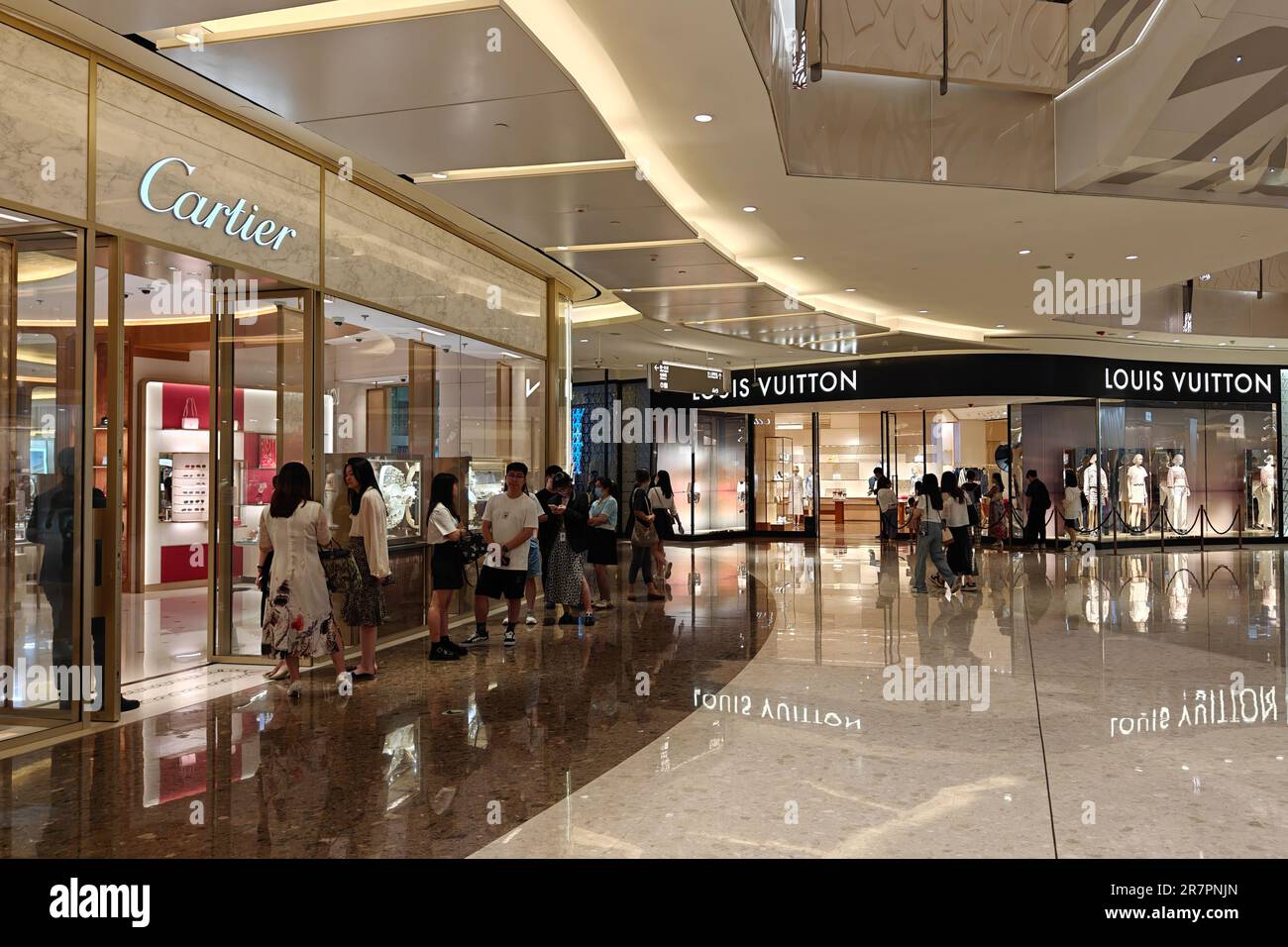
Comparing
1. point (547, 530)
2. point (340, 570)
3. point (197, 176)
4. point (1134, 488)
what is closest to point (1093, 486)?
point (1134, 488)

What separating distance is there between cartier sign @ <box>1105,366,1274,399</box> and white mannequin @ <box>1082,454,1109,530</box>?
5.29ft

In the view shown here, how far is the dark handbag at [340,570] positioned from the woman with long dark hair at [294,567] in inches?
9.4

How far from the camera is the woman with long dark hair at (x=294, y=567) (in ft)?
20.7

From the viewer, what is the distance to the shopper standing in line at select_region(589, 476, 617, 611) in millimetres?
10367

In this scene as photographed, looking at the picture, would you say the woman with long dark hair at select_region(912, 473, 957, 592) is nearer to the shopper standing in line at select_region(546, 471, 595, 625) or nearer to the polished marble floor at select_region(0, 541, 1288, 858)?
the polished marble floor at select_region(0, 541, 1288, 858)

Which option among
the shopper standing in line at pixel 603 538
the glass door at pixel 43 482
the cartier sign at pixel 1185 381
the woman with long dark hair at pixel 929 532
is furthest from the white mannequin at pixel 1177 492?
the glass door at pixel 43 482

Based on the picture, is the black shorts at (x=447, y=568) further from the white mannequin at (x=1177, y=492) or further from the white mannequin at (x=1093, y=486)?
the white mannequin at (x=1177, y=492)

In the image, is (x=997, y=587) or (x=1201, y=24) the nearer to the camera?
(x=1201, y=24)

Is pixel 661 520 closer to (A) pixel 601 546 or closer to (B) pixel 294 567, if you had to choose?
(A) pixel 601 546

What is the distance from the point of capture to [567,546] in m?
9.70

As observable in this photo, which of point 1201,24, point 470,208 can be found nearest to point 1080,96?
point 1201,24

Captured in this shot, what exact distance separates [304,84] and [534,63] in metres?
1.49

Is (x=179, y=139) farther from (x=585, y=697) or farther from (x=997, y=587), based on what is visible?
(x=997, y=587)

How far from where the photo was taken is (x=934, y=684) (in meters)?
6.74
